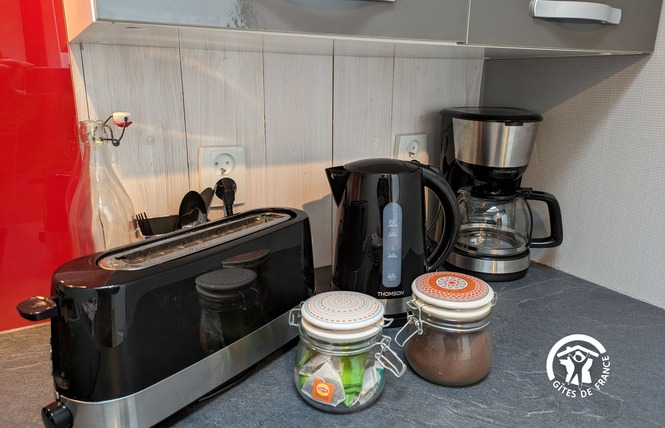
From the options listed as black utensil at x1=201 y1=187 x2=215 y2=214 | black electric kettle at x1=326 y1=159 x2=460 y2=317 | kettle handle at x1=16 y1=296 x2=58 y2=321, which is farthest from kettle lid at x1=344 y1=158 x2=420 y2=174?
kettle handle at x1=16 y1=296 x2=58 y2=321

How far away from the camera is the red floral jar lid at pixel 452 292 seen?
651 mm

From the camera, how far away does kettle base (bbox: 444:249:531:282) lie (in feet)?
3.33

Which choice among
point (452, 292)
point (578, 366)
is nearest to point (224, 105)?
point (452, 292)

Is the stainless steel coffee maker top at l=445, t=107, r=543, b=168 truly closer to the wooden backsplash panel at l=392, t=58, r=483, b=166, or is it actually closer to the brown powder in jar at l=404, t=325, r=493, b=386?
the wooden backsplash panel at l=392, t=58, r=483, b=166

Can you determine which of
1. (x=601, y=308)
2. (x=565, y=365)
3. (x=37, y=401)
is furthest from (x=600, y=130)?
(x=37, y=401)

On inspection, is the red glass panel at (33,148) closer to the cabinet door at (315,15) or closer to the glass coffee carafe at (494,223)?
the cabinet door at (315,15)

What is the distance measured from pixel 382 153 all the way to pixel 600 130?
0.45 meters

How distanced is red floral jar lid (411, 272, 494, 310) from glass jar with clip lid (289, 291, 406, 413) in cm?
8

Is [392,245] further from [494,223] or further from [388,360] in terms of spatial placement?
[494,223]

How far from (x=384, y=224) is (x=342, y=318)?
22 centimetres

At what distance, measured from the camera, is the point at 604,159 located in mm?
979

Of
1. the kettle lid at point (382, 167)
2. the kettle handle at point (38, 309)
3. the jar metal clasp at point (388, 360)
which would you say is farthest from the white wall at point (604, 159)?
the kettle handle at point (38, 309)

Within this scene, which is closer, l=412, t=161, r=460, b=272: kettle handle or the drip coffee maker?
l=412, t=161, r=460, b=272: kettle handle

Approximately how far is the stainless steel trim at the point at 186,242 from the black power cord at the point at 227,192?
95 mm
